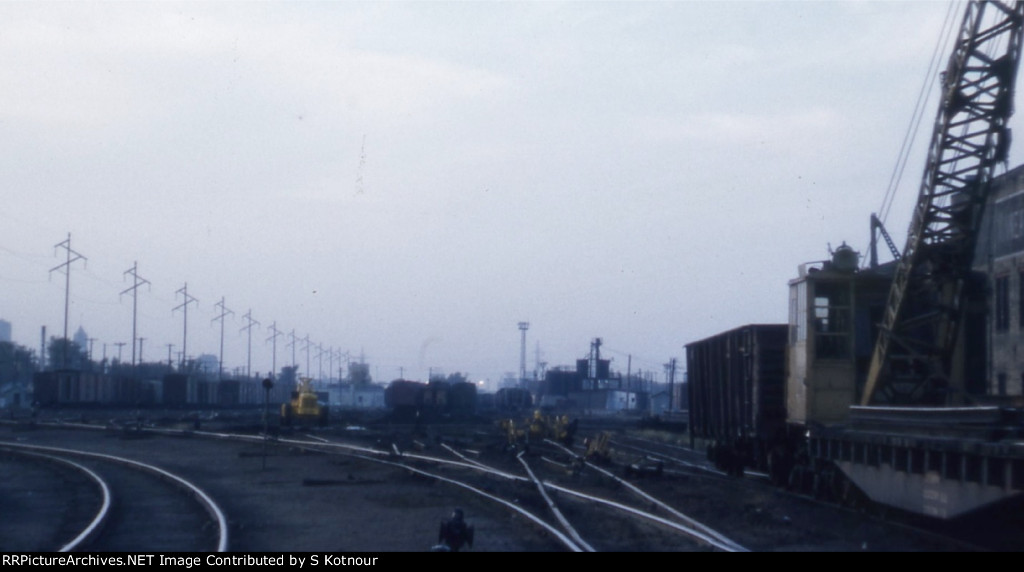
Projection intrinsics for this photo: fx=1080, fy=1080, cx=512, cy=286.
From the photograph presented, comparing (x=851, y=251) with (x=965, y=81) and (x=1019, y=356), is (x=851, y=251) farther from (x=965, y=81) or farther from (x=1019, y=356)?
(x=1019, y=356)

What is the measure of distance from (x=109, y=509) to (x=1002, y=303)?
26.3 metres

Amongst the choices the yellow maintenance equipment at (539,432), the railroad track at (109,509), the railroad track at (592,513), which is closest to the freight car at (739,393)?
the railroad track at (592,513)

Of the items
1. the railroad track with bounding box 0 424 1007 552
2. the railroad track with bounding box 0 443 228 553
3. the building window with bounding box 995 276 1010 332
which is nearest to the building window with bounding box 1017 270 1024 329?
the building window with bounding box 995 276 1010 332

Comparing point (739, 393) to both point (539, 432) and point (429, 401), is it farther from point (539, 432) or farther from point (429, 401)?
point (429, 401)

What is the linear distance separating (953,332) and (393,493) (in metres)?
10.3

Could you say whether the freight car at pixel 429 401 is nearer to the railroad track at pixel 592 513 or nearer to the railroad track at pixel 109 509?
the railroad track at pixel 109 509

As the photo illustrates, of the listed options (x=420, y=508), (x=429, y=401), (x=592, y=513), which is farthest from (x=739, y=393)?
(x=429, y=401)

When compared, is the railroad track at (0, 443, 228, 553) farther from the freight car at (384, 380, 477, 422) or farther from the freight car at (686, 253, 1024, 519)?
the freight car at (384, 380, 477, 422)

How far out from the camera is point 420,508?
57.2 feet

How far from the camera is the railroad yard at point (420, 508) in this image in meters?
12.9

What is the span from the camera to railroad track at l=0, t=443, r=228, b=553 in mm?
13305

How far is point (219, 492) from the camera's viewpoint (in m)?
20.7

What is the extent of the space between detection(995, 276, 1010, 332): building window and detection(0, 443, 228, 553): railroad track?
78.1ft

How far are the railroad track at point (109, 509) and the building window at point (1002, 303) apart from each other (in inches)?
937
